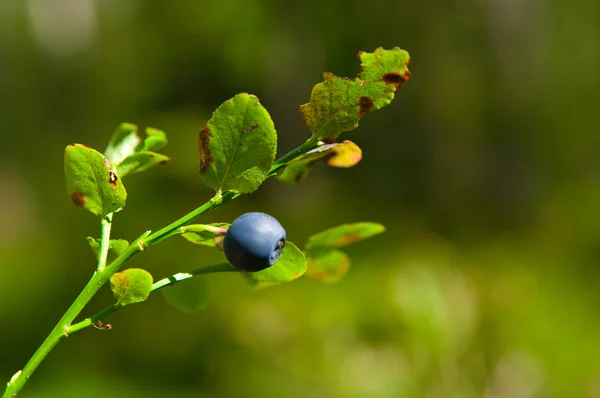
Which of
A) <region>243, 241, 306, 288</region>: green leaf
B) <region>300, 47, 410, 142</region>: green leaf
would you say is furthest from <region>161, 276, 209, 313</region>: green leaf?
<region>300, 47, 410, 142</region>: green leaf

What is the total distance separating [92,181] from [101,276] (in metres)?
0.06

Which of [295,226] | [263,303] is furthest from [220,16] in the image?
[263,303]

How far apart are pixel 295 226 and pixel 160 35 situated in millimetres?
3323

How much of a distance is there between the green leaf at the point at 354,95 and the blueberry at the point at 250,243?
0.06 meters

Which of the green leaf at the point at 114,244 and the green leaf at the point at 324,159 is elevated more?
the green leaf at the point at 324,159

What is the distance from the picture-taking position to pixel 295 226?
5.30 meters

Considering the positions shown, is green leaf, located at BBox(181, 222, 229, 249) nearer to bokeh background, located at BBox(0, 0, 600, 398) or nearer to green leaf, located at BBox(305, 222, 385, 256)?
green leaf, located at BBox(305, 222, 385, 256)

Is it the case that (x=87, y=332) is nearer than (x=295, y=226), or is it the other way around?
(x=87, y=332)

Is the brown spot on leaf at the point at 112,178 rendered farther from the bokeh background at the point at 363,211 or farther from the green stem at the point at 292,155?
the bokeh background at the point at 363,211

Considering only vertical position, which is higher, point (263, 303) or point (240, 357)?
point (263, 303)

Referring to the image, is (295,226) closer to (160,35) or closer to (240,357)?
(240,357)

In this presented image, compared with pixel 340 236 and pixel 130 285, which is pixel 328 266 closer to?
pixel 340 236

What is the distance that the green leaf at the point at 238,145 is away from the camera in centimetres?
31

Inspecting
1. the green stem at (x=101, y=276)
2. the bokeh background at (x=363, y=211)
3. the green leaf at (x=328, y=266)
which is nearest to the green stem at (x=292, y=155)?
the green stem at (x=101, y=276)
